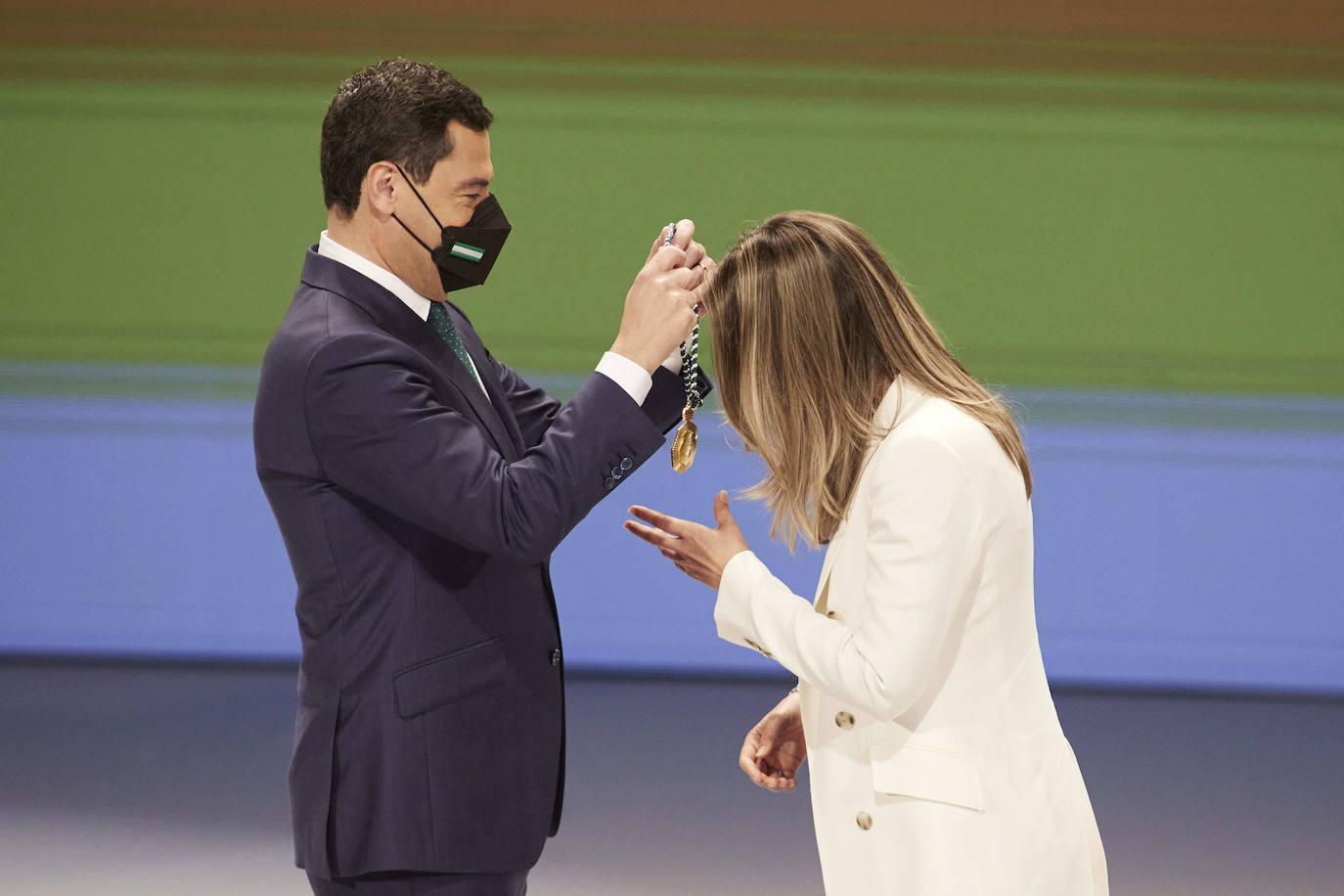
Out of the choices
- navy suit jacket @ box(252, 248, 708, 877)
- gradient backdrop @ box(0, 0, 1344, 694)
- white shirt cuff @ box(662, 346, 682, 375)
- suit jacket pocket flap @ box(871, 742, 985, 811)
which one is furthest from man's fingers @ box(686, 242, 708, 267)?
gradient backdrop @ box(0, 0, 1344, 694)

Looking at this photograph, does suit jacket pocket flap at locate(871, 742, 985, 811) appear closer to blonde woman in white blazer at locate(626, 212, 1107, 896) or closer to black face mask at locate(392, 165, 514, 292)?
blonde woman in white blazer at locate(626, 212, 1107, 896)

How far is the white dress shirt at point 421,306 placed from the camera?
4.81 ft

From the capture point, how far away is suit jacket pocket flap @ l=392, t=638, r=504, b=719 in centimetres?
145

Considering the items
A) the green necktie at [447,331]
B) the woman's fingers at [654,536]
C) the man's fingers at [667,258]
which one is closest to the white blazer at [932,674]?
the woman's fingers at [654,536]

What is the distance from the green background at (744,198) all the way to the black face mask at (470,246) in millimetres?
2952

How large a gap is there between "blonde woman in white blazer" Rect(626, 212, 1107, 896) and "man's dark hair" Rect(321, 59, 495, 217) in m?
0.44

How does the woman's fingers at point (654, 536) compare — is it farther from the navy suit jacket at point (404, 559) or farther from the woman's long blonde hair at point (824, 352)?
the woman's long blonde hair at point (824, 352)

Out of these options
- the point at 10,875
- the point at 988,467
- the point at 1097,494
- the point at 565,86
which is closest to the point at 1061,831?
the point at 988,467

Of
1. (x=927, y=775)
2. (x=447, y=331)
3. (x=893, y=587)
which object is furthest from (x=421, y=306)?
(x=927, y=775)

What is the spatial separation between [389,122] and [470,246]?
19cm

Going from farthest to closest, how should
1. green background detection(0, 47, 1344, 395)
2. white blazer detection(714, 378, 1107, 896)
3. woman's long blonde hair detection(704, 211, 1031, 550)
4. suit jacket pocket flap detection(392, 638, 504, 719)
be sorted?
green background detection(0, 47, 1344, 395) → suit jacket pocket flap detection(392, 638, 504, 719) → woman's long blonde hair detection(704, 211, 1031, 550) → white blazer detection(714, 378, 1107, 896)

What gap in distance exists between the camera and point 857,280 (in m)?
1.34

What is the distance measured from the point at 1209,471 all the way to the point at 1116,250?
861 mm

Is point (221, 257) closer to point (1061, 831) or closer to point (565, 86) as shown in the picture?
point (565, 86)
